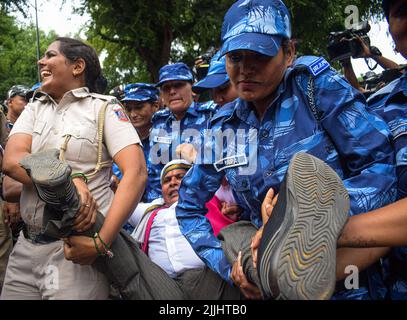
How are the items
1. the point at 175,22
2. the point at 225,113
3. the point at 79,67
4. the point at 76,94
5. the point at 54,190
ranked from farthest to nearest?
the point at 175,22, the point at 79,67, the point at 76,94, the point at 225,113, the point at 54,190

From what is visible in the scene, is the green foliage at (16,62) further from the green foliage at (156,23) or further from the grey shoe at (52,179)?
the grey shoe at (52,179)

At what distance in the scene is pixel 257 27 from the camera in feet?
5.18

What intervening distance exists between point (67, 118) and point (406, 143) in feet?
4.72

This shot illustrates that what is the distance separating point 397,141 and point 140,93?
3009 millimetres

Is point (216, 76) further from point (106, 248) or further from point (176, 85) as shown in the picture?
point (106, 248)

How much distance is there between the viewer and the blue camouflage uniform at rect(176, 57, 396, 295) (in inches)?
54.1

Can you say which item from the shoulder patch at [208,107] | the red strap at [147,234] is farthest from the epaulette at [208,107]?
the red strap at [147,234]

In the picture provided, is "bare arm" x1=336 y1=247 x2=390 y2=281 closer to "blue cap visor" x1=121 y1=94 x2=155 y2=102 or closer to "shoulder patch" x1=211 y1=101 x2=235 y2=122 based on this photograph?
"shoulder patch" x1=211 y1=101 x2=235 y2=122

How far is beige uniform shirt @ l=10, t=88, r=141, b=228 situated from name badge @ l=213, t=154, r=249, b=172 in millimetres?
471

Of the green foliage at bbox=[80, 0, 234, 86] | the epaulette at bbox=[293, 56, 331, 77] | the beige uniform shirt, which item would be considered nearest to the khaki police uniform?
the beige uniform shirt

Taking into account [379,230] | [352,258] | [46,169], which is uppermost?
[46,169]

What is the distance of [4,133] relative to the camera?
3.46m

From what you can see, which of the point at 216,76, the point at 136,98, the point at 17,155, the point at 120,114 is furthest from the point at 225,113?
the point at 136,98

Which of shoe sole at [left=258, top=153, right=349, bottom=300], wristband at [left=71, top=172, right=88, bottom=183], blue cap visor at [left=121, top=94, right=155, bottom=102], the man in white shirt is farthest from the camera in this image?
blue cap visor at [left=121, top=94, right=155, bottom=102]
